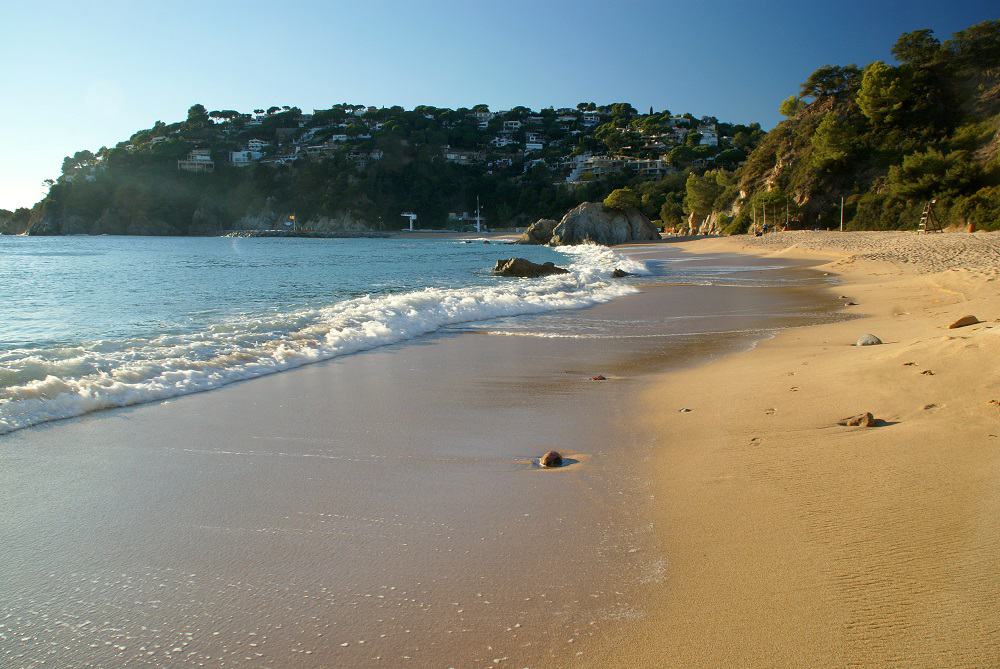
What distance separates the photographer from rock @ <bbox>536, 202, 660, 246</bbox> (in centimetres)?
6272

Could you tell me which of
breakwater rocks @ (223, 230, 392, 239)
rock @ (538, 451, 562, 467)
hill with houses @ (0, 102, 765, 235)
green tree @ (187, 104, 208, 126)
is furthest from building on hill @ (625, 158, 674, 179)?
rock @ (538, 451, 562, 467)

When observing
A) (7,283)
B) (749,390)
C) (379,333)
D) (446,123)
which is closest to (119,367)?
(379,333)

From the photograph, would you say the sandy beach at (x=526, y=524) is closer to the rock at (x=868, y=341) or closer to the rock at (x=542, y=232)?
the rock at (x=868, y=341)

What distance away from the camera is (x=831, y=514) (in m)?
2.77

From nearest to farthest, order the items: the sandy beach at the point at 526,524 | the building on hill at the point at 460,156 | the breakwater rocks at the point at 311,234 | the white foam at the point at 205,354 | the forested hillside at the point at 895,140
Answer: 1. the sandy beach at the point at 526,524
2. the white foam at the point at 205,354
3. the forested hillside at the point at 895,140
4. the breakwater rocks at the point at 311,234
5. the building on hill at the point at 460,156

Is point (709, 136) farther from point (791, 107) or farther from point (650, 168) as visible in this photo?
point (791, 107)

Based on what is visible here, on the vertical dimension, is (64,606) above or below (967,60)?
below

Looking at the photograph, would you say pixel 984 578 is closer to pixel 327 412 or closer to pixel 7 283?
pixel 327 412

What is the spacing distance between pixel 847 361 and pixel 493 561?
4489 mm

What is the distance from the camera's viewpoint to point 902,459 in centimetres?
327

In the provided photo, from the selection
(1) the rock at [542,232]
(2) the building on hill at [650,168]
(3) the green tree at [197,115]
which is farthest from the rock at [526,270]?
(3) the green tree at [197,115]

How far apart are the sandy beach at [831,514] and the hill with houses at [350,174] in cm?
9277

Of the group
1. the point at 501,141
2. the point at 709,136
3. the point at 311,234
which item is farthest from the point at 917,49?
the point at 501,141

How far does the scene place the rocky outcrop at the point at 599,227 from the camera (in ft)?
206
